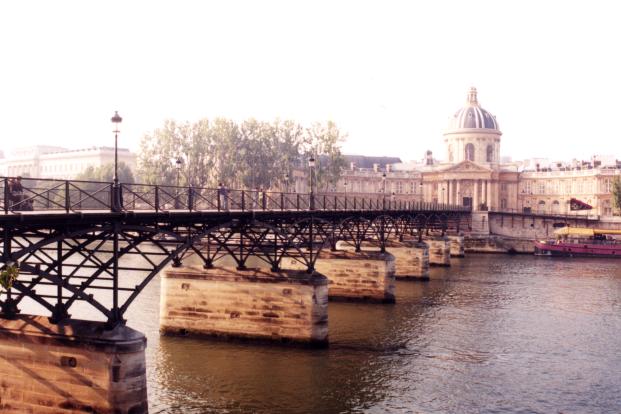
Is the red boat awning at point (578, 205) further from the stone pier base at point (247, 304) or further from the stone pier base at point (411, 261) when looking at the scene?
the stone pier base at point (247, 304)

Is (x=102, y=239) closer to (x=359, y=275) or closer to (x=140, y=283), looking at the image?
(x=140, y=283)

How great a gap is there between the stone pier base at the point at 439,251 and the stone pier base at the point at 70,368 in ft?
201

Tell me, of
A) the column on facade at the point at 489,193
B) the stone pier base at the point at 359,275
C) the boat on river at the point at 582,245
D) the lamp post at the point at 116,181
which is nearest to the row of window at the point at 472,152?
the column on facade at the point at 489,193

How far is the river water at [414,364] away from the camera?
90.0 feet

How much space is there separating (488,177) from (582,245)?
208ft

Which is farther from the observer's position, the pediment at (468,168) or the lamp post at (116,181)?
the pediment at (468,168)

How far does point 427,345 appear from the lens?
37.2 m

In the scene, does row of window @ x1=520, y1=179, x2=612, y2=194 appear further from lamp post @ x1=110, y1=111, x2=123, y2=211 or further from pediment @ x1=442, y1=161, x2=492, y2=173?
lamp post @ x1=110, y1=111, x2=123, y2=211

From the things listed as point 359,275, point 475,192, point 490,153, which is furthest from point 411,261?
point 490,153

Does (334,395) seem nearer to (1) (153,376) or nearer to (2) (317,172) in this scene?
(1) (153,376)

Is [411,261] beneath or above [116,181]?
beneath

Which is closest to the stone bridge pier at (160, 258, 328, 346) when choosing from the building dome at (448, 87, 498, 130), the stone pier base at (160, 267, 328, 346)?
the stone pier base at (160, 267, 328, 346)

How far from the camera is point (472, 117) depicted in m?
170

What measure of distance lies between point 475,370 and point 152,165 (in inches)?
3244
